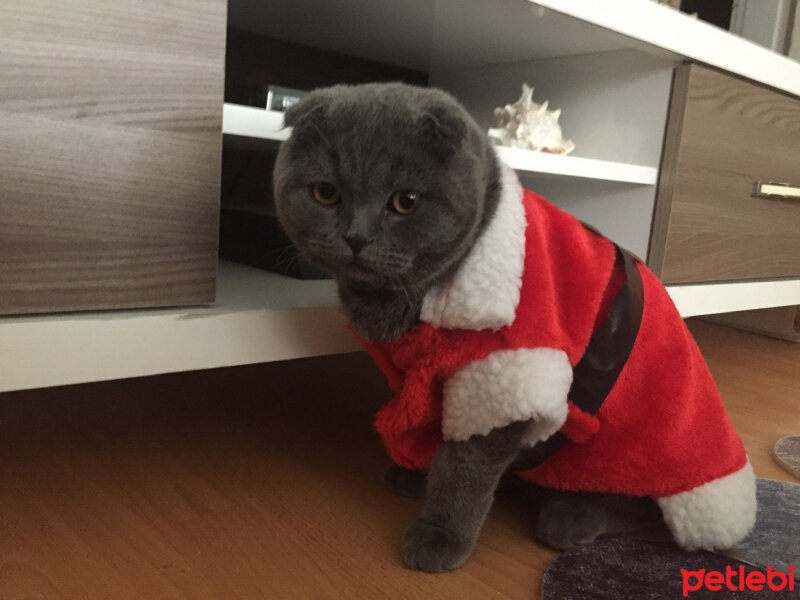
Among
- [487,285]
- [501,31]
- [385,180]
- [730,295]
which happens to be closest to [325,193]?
[385,180]

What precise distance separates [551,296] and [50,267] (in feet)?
1.60

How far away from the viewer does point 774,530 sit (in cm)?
77

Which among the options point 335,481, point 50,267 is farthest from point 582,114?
point 50,267

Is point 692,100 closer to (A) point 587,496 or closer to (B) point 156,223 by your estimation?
(A) point 587,496

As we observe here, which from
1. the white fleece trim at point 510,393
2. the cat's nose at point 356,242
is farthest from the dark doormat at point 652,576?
the cat's nose at point 356,242

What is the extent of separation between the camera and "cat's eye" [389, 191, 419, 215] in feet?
1.99

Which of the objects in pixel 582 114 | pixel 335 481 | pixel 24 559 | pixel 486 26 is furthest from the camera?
pixel 582 114

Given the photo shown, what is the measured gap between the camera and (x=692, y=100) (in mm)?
1095

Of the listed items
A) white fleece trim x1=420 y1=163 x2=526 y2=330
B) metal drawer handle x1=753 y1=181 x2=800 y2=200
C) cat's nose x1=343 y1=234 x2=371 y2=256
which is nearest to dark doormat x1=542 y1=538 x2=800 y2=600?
white fleece trim x1=420 y1=163 x2=526 y2=330

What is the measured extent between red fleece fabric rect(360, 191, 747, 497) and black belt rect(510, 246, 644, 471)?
0.01 m

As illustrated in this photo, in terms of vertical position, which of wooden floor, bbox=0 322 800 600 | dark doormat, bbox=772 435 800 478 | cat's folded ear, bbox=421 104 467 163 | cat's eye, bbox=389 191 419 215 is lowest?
wooden floor, bbox=0 322 800 600

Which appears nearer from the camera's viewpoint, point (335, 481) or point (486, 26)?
point (335, 481)

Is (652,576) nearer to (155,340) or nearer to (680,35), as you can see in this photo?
(155,340)

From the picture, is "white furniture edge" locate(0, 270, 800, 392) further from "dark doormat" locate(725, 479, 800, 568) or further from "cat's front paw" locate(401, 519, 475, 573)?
"dark doormat" locate(725, 479, 800, 568)
